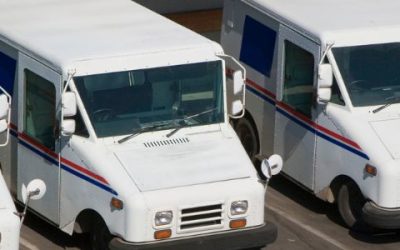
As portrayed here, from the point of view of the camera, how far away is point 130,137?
14.2 meters

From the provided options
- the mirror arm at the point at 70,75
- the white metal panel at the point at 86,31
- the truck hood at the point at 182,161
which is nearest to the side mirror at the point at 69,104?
the mirror arm at the point at 70,75

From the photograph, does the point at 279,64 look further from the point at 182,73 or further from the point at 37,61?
the point at 37,61

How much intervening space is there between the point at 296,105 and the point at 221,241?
2.69 m

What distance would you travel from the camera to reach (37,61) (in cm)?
1436

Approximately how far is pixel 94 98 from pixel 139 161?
0.78 meters

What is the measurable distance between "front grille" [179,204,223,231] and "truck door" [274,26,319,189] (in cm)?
227

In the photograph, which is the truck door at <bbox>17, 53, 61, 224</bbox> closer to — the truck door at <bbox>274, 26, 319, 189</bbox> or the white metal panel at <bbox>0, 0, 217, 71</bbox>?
the white metal panel at <bbox>0, 0, 217, 71</bbox>

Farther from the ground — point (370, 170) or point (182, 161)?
point (182, 161)

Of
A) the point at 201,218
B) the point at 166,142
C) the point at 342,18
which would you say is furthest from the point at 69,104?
the point at 342,18

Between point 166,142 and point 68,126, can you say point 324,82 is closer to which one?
point 166,142

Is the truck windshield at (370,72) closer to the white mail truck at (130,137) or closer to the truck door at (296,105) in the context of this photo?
the truck door at (296,105)

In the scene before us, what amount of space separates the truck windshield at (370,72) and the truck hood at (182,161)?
5.37ft

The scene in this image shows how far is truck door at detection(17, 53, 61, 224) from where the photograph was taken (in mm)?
14297

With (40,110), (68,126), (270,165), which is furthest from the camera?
(40,110)
